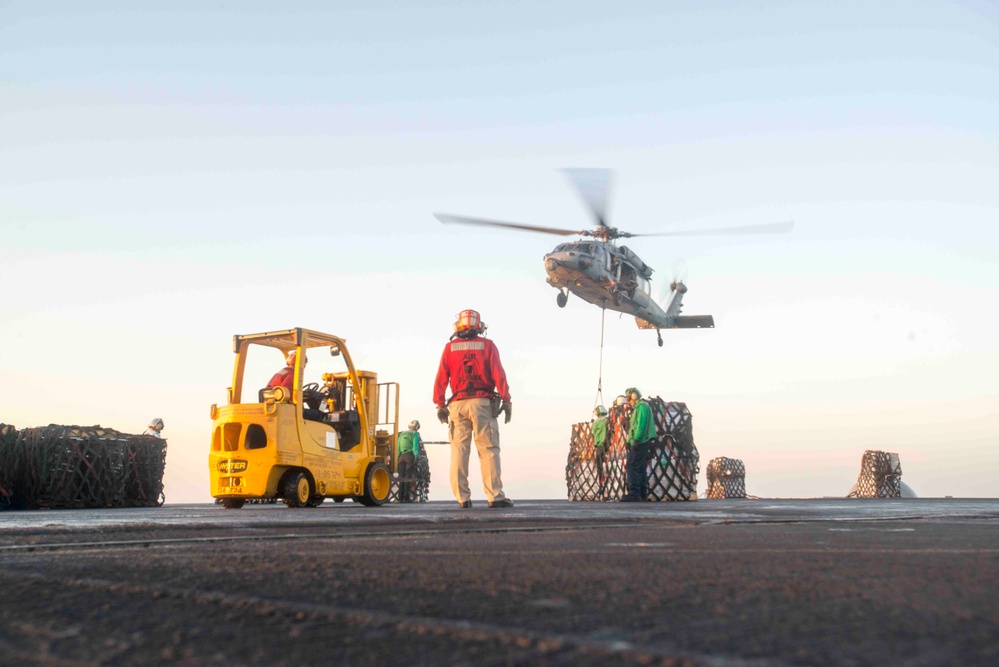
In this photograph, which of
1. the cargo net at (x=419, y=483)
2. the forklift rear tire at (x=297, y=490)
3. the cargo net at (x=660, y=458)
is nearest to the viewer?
the forklift rear tire at (x=297, y=490)

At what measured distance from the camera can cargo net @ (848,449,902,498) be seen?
72.8ft

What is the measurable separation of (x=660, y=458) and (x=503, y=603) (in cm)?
1434

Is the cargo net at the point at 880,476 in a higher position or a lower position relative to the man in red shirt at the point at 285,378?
lower

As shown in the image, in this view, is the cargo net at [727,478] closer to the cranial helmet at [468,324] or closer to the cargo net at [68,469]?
the cargo net at [68,469]

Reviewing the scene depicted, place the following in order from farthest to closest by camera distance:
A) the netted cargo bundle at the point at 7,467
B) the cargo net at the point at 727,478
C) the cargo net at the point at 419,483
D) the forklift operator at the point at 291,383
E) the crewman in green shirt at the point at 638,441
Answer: the cargo net at the point at 727,478, the cargo net at the point at 419,483, the crewman in green shirt at the point at 638,441, the netted cargo bundle at the point at 7,467, the forklift operator at the point at 291,383

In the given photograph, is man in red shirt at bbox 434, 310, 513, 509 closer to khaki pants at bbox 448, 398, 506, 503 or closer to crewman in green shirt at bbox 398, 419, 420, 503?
khaki pants at bbox 448, 398, 506, 503

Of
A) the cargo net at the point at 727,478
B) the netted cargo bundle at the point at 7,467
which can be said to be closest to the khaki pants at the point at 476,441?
the netted cargo bundle at the point at 7,467

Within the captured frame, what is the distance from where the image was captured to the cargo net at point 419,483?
18.5 metres

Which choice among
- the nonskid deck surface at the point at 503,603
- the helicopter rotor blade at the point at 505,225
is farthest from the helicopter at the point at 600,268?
the nonskid deck surface at the point at 503,603

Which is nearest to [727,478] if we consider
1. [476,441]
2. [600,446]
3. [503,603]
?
[600,446]

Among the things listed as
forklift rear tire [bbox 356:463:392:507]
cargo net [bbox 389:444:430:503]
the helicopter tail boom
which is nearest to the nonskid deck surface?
forklift rear tire [bbox 356:463:392:507]

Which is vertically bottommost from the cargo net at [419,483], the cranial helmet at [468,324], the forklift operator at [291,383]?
the cargo net at [419,483]

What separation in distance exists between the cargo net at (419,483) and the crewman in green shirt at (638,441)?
17.5 feet

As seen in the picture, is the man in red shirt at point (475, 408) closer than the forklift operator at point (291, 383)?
Yes
